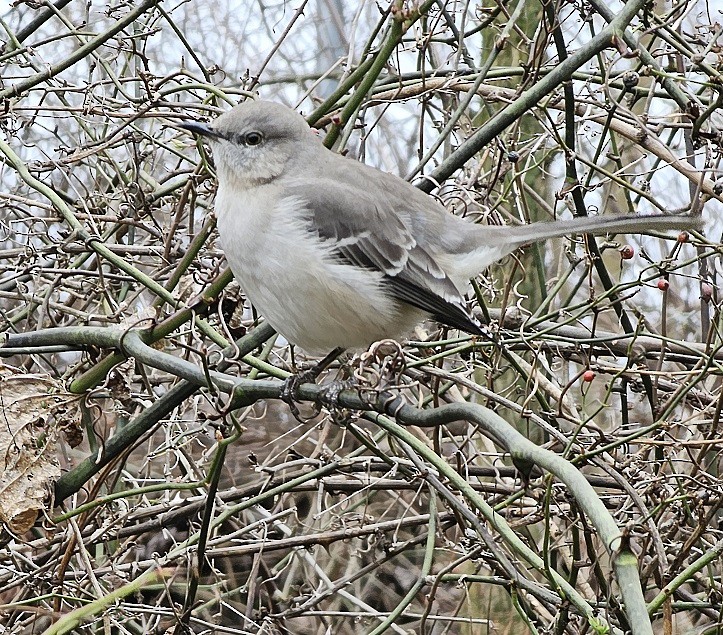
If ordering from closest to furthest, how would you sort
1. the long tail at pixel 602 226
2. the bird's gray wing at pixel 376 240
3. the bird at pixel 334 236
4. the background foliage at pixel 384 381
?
1. the background foliage at pixel 384 381
2. the long tail at pixel 602 226
3. the bird at pixel 334 236
4. the bird's gray wing at pixel 376 240

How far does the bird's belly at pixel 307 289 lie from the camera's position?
2.95 metres

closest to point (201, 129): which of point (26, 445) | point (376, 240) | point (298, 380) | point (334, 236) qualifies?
point (334, 236)

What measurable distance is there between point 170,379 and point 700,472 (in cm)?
198

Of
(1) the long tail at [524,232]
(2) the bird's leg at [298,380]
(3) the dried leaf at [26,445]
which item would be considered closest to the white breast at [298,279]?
(2) the bird's leg at [298,380]

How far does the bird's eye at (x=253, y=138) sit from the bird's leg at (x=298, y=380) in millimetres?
751

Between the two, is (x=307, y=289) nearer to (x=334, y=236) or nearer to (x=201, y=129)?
(x=334, y=236)

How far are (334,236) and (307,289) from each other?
0.25 m

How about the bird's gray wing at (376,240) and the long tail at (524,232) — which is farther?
the bird's gray wing at (376,240)

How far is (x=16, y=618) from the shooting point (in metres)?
3.20

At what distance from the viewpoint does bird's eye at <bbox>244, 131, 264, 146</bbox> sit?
321cm

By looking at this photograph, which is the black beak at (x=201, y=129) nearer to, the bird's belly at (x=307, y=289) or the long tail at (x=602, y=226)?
the bird's belly at (x=307, y=289)

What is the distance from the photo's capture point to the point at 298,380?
10.2 ft

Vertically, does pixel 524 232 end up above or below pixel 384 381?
above

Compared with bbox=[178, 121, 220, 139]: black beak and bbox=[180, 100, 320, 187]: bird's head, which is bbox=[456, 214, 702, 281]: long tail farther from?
bbox=[178, 121, 220, 139]: black beak
